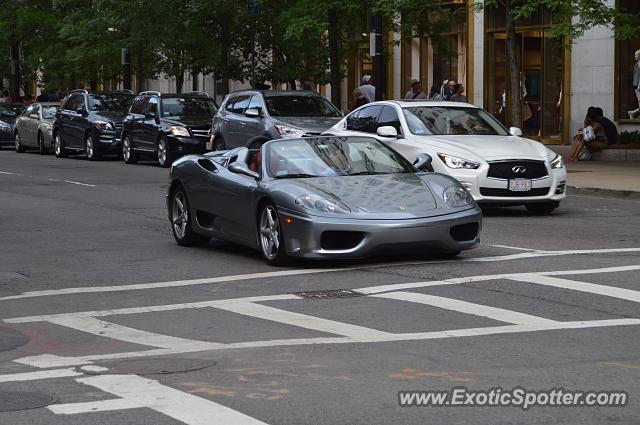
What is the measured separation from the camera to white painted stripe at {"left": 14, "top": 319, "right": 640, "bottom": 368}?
883 centimetres

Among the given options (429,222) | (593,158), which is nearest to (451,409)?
(429,222)

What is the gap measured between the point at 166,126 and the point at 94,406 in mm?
25837

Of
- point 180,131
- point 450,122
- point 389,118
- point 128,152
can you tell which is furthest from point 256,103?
point 450,122

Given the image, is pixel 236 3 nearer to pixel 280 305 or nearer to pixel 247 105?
pixel 247 105

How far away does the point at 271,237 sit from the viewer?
1344 centimetres

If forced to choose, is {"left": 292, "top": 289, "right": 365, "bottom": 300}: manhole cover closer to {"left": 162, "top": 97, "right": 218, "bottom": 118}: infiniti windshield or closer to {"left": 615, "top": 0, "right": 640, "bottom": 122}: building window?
{"left": 162, "top": 97, "right": 218, "bottom": 118}: infiniti windshield

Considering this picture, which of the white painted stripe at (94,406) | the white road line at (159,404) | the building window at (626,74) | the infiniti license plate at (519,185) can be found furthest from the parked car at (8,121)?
the white painted stripe at (94,406)

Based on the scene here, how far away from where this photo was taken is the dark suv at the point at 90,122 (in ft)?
120

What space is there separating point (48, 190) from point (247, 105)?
581cm

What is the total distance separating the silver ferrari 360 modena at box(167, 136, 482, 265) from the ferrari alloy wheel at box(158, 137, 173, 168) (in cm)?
1718

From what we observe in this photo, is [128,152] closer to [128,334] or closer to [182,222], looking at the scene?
[182,222]

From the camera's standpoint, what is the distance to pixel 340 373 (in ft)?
26.6

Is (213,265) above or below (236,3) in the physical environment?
below

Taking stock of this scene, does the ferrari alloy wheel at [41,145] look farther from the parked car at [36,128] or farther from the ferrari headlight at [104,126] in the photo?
the ferrari headlight at [104,126]
